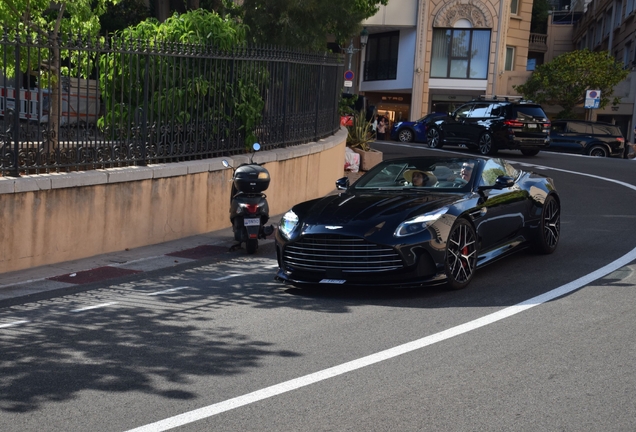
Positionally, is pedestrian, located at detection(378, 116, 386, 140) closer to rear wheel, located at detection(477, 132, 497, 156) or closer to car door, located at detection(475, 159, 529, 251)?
rear wheel, located at detection(477, 132, 497, 156)

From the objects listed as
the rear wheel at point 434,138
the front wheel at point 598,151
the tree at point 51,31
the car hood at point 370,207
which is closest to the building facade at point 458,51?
the front wheel at point 598,151

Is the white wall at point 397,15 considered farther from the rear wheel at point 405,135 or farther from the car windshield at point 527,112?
the car windshield at point 527,112

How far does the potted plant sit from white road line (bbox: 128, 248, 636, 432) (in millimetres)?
11972

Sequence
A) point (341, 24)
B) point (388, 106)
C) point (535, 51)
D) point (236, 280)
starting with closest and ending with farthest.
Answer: point (236, 280)
point (341, 24)
point (388, 106)
point (535, 51)

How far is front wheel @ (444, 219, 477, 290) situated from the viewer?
8.69 m

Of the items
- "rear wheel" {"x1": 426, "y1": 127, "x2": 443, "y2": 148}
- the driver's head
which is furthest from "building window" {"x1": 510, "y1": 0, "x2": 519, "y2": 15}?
the driver's head

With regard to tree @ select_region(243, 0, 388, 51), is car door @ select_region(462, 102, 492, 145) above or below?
below

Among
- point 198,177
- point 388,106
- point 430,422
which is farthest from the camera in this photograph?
point 388,106

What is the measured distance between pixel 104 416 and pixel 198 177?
7554 mm

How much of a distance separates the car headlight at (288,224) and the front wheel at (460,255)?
1.54 meters

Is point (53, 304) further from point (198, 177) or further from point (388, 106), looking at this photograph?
point (388, 106)

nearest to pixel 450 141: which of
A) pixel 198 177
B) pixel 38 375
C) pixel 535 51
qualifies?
pixel 198 177

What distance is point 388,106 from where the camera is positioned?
179ft

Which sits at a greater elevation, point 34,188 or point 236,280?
point 34,188
